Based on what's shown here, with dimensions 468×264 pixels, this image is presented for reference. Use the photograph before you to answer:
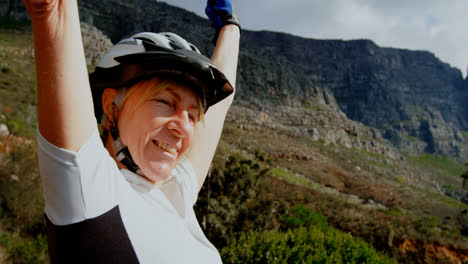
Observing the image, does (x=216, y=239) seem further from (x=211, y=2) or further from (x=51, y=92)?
(x=51, y=92)

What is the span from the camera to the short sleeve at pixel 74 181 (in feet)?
2.46

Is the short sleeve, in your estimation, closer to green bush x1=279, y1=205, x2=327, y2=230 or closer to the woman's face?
the woman's face

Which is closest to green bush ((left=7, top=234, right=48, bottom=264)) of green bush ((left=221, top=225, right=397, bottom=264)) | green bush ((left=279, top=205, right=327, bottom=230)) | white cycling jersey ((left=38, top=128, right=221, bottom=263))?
green bush ((left=221, top=225, right=397, bottom=264))

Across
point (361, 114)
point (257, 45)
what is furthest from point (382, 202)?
point (361, 114)

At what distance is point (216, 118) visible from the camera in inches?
72.4

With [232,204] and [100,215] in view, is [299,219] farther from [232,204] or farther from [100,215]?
[100,215]

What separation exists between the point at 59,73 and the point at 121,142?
0.52 metres

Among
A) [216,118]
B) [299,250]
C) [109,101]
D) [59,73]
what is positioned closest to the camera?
[59,73]

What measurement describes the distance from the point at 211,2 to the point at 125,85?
4.17 feet

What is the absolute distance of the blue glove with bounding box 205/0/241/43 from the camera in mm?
2082

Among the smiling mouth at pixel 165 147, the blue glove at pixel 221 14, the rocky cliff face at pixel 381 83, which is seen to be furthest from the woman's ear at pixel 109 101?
the rocky cliff face at pixel 381 83

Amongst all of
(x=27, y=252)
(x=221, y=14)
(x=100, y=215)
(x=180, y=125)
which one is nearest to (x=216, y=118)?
(x=180, y=125)

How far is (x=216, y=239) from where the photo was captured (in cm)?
747

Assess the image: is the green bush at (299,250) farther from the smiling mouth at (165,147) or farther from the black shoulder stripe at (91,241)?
the black shoulder stripe at (91,241)
